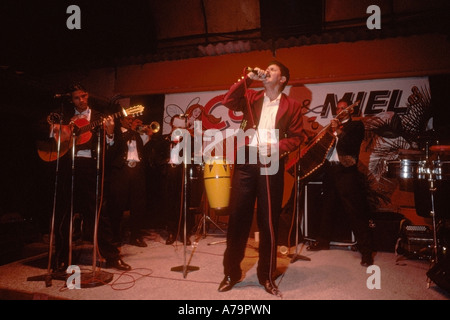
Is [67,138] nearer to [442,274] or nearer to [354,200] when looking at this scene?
[354,200]

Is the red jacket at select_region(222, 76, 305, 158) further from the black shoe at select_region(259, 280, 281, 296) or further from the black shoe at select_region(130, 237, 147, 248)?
the black shoe at select_region(130, 237, 147, 248)

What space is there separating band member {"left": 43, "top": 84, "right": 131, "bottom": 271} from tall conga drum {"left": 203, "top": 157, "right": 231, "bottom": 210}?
1.86 meters

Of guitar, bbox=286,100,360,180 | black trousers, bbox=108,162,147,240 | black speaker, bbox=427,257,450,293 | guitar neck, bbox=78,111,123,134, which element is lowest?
black speaker, bbox=427,257,450,293

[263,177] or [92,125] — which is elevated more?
[92,125]

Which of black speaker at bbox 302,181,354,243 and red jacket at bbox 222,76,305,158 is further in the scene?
black speaker at bbox 302,181,354,243

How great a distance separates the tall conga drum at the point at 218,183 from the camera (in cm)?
504

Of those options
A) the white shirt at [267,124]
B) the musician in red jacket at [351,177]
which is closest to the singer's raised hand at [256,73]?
the white shirt at [267,124]

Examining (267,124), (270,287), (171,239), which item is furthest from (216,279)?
(171,239)

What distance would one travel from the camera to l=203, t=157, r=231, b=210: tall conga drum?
5043 millimetres

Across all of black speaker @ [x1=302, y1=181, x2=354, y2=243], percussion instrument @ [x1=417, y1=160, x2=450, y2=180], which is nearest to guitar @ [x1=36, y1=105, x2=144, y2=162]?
black speaker @ [x1=302, y1=181, x2=354, y2=243]

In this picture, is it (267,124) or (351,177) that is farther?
(351,177)

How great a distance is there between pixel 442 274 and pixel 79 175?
432cm

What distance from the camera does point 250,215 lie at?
303cm

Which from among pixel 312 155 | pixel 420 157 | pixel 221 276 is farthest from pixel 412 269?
pixel 221 276
